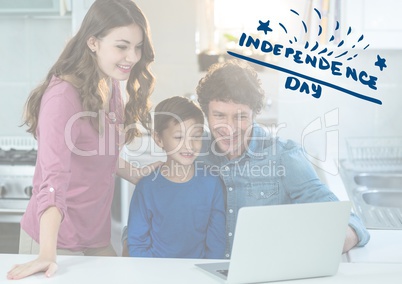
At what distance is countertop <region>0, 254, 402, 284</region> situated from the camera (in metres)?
1.63

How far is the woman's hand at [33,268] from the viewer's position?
164 centimetres

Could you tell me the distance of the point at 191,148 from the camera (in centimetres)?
224

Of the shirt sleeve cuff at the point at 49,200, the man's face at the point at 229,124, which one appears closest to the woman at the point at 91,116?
the shirt sleeve cuff at the point at 49,200

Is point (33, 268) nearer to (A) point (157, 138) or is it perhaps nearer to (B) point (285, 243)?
(B) point (285, 243)

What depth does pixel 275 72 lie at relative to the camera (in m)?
2.24

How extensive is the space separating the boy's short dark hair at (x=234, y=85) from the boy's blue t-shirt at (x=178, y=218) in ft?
0.78

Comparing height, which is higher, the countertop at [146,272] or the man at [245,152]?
the man at [245,152]

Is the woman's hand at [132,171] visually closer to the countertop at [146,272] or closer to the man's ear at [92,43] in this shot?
the man's ear at [92,43]

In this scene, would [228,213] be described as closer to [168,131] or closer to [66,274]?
[168,131]

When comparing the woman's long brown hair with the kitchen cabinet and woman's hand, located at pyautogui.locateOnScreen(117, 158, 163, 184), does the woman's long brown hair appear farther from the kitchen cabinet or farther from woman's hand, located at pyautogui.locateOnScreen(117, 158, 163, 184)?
the kitchen cabinet

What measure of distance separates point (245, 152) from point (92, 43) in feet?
1.87

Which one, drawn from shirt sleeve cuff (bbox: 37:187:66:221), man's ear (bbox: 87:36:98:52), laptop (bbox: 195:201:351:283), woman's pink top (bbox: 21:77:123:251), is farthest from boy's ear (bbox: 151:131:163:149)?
laptop (bbox: 195:201:351:283)

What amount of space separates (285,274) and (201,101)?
2.40 ft

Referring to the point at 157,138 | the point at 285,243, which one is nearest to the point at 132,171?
the point at 157,138
